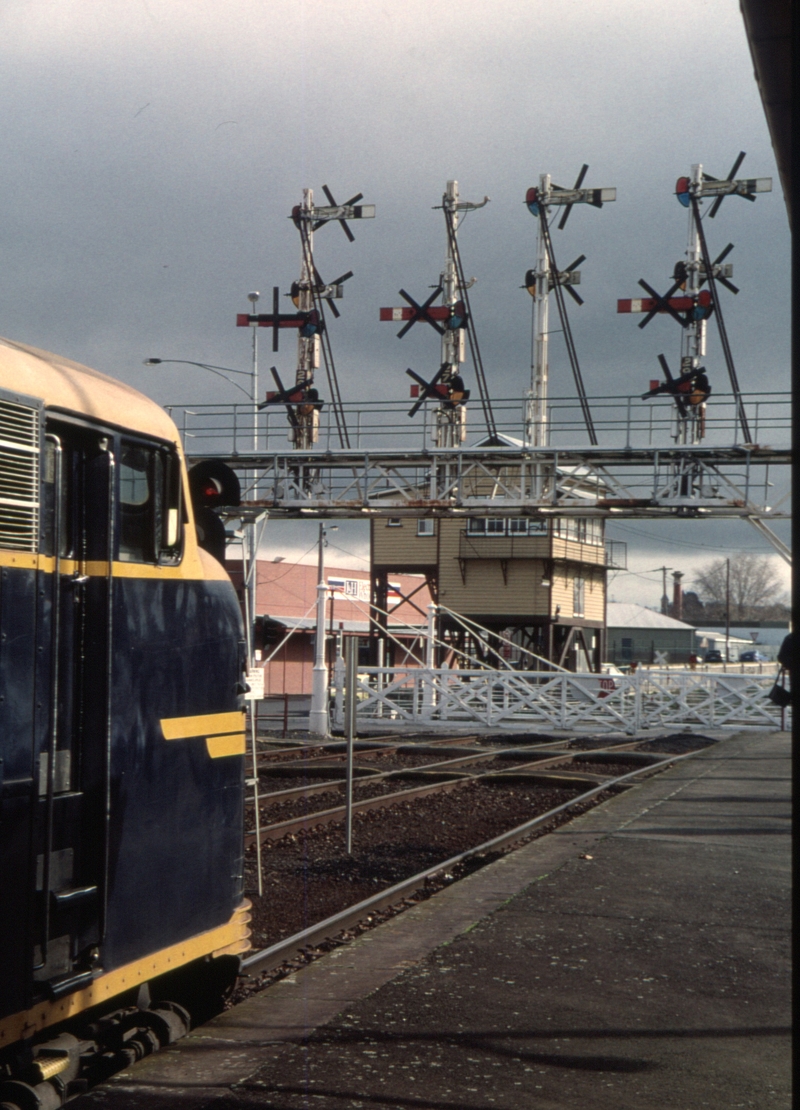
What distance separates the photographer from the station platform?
16.5 feet

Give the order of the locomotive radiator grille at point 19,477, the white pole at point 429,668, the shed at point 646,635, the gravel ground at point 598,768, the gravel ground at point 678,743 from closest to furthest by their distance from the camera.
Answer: the locomotive radiator grille at point 19,477
the gravel ground at point 598,768
the gravel ground at point 678,743
the white pole at point 429,668
the shed at point 646,635

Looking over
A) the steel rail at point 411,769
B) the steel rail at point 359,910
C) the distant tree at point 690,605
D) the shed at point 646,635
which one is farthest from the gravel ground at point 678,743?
the distant tree at point 690,605

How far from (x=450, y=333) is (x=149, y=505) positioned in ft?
94.8

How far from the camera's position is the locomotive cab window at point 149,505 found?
5094 millimetres

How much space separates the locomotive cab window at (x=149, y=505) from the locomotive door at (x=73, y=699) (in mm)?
171

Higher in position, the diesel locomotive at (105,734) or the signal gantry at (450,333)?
the signal gantry at (450,333)

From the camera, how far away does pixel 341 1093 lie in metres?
4.95

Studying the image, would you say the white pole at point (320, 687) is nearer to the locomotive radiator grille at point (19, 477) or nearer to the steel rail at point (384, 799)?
the steel rail at point (384, 799)

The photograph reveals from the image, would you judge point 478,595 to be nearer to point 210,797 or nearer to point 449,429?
point 449,429

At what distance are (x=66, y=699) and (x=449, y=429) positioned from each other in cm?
2717

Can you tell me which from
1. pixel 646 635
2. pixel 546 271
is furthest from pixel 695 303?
pixel 646 635

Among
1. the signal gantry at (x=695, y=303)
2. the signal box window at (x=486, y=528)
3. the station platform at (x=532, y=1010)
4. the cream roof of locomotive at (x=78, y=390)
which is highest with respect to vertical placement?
the signal gantry at (x=695, y=303)

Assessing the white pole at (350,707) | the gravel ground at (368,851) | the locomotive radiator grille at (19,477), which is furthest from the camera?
the white pole at (350,707)

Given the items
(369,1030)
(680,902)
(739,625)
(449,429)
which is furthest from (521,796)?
(739,625)
